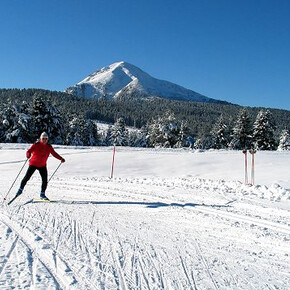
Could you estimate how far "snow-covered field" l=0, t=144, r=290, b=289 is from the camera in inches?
157

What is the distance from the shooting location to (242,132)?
150 ft

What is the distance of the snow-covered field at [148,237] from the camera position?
398 cm

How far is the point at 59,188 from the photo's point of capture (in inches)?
Answer: 427

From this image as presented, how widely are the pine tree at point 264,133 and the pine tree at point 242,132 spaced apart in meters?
3.84

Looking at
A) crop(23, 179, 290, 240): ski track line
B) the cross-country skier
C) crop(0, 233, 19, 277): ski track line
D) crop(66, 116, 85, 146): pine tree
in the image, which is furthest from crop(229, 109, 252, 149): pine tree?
crop(0, 233, 19, 277): ski track line

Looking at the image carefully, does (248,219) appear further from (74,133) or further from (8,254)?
(74,133)

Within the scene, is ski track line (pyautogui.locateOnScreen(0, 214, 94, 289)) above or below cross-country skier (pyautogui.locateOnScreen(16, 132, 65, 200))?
below

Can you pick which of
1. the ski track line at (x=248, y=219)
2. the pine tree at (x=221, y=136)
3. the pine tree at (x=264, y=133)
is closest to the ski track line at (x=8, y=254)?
the ski track line at (x=248, y=219)

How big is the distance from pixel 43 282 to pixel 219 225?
3845 millimetres

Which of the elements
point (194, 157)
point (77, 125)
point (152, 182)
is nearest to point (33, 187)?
point (152, 182)

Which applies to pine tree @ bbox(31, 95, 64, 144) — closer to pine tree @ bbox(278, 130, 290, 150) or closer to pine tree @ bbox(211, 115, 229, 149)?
pine tree @ bbox(211, 115, 229, 149)

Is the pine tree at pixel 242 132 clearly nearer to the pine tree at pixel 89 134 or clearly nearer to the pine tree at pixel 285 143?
the pine tree at pixel 285 143

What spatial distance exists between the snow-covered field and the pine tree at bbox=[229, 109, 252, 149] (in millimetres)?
36303

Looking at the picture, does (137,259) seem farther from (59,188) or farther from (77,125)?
(77,125)
